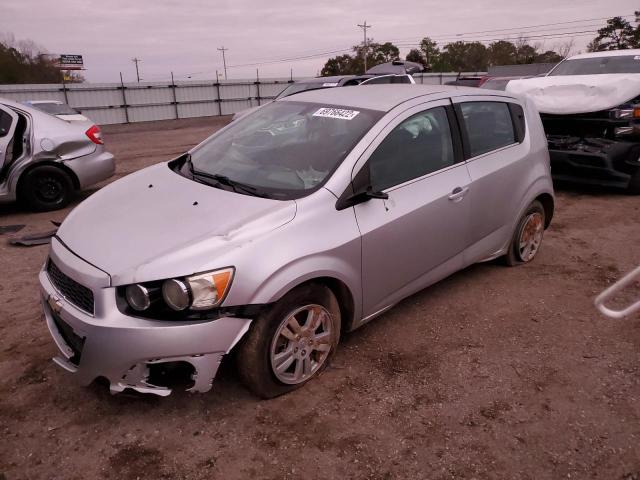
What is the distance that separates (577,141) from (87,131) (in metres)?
6.78

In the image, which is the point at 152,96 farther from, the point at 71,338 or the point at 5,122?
the point at 71,338

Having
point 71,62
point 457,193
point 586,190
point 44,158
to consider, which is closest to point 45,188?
point 44,158

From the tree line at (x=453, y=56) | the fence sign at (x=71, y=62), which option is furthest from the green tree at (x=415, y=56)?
the fence sign at (x=71, y=62)

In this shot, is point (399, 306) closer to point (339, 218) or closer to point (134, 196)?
point (339, 218)

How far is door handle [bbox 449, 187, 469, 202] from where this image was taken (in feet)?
11.0

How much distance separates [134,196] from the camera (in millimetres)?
3062

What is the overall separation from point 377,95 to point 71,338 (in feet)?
8.14

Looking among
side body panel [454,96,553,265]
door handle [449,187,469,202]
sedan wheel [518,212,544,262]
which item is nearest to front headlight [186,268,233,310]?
door handle [449,187,469,202]

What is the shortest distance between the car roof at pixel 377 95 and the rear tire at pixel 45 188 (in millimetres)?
4150

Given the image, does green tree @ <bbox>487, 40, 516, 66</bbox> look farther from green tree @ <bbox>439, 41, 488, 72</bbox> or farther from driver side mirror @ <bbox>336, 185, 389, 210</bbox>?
driver side mirror @ <bbox>336, 185, 389, 210</bbox>

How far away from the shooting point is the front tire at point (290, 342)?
2.48m

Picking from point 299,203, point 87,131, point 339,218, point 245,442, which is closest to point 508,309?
point 339,218

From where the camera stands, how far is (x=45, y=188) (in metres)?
6.50

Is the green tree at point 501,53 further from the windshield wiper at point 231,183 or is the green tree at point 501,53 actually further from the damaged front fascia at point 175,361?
the damaged front fascia at point 175,361
